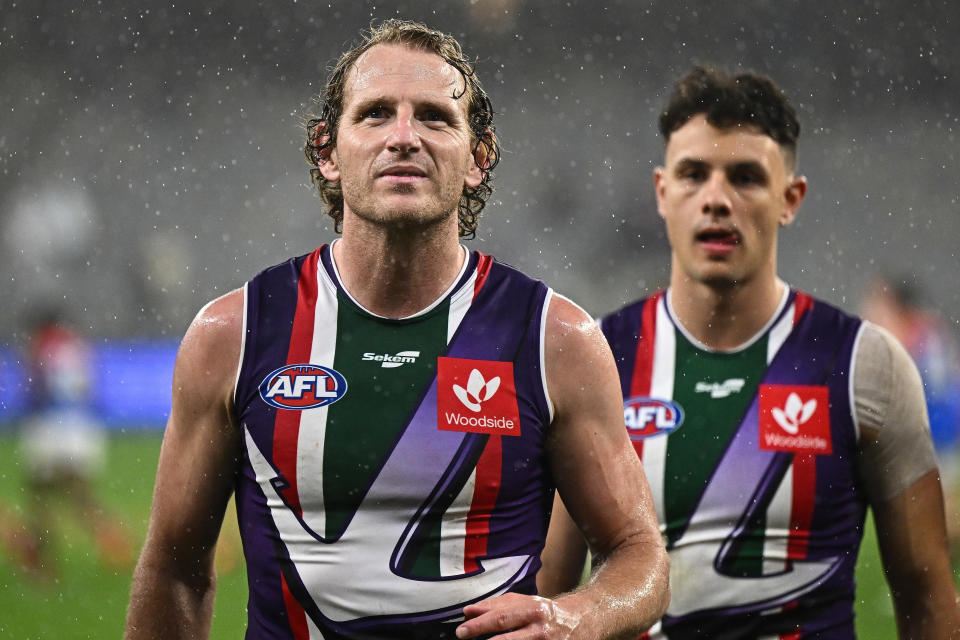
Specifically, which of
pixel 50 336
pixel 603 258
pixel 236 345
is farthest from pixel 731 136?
pixel 603 258

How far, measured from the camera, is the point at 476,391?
2512 mm

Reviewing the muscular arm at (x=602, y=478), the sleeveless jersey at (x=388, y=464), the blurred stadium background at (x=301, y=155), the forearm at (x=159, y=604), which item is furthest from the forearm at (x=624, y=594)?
the blurred stadium background at (x=301, y=155)

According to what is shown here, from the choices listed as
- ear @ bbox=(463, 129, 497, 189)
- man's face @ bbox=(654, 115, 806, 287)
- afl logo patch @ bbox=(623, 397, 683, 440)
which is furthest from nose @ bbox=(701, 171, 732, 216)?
ear @ bbox=(463, 129, 497, 189)

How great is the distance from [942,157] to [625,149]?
496 cm

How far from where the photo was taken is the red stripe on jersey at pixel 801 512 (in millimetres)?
3268

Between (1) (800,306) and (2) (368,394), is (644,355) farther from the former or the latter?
(2) (368,394)

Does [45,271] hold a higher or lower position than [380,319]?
higher

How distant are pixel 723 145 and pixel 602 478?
4.68 ft

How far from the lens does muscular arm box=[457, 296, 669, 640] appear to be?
2.46m

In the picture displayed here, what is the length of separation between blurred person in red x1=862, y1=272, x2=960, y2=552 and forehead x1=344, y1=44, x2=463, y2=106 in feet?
23.5

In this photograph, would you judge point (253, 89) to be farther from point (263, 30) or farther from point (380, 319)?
point (380, 319)

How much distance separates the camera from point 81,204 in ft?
60.3

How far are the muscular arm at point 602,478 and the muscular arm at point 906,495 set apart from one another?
977 mm

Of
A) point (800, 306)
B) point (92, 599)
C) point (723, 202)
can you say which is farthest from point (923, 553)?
point (92, 599)
